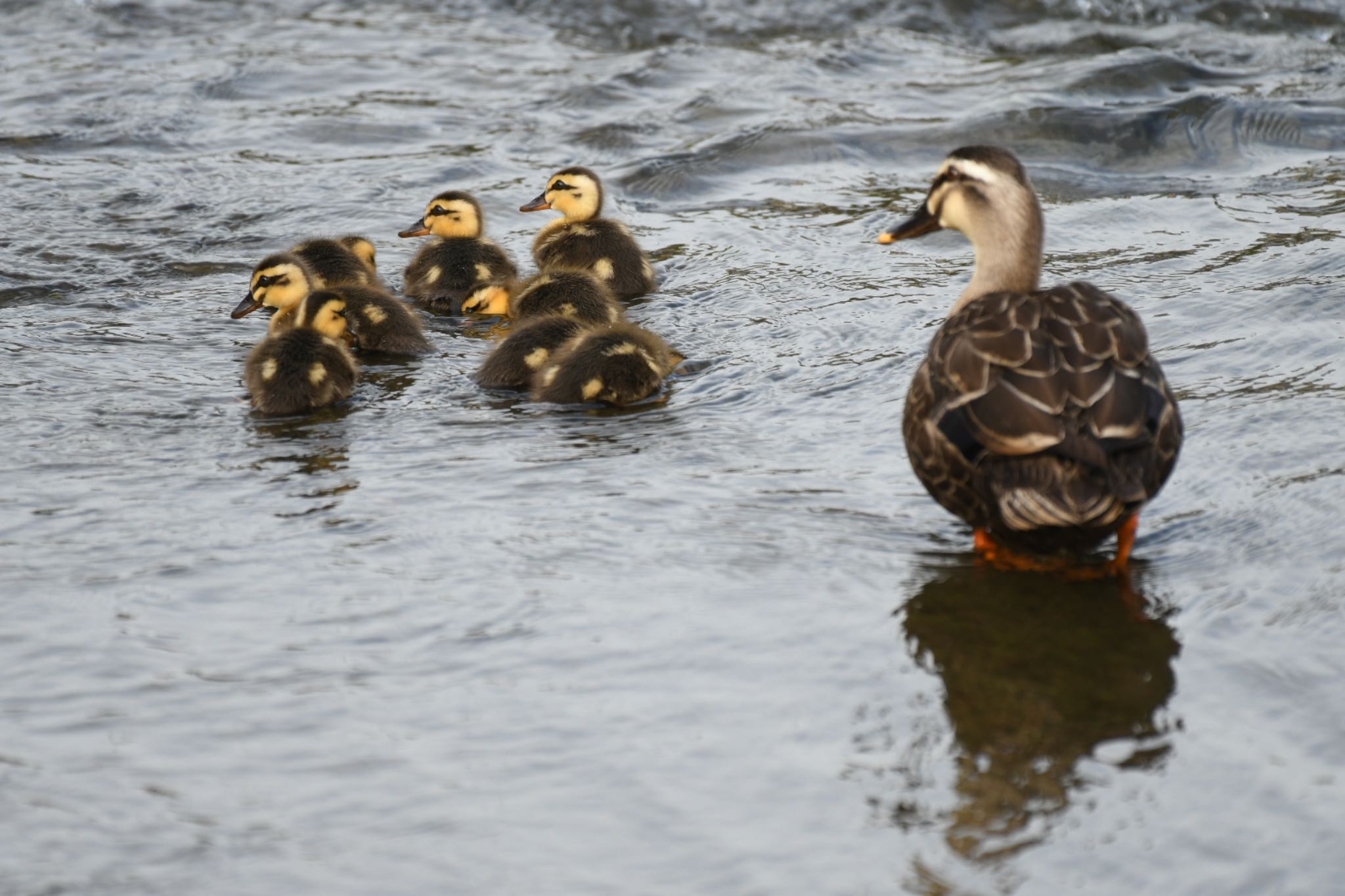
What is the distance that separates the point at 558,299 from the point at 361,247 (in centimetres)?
124

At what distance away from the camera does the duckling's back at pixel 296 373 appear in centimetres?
532

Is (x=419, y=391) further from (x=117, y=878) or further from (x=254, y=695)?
(x=117, y=878)

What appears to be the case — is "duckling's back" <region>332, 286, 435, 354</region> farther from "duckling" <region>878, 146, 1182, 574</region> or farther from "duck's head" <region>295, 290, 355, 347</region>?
"duckling" <region>878, 146, 1182, 574</region>

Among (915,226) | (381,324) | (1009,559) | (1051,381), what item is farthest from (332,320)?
(1051,381)

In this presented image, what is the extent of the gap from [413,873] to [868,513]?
1943mm

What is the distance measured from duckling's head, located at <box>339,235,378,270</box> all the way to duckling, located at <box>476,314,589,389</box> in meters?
1.53

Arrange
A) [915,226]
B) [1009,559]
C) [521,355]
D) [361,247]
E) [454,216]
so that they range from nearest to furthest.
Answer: [1009,559] → [915,226] → [521,355] → [361,247] → [454,216]

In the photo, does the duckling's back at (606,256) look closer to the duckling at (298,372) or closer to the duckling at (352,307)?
the duckling at (352,307)

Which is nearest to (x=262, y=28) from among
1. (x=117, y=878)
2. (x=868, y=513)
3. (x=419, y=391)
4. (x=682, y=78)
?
(x=682, y=78)

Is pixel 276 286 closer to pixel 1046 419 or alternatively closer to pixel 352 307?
pixel 352 307

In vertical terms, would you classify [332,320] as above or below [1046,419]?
below

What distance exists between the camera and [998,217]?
14.6 feet

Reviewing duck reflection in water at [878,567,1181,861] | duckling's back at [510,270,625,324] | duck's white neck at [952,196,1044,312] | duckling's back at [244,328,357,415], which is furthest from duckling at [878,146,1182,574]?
duckling's back at [510,270,625,324]

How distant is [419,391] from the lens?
18.7ft
